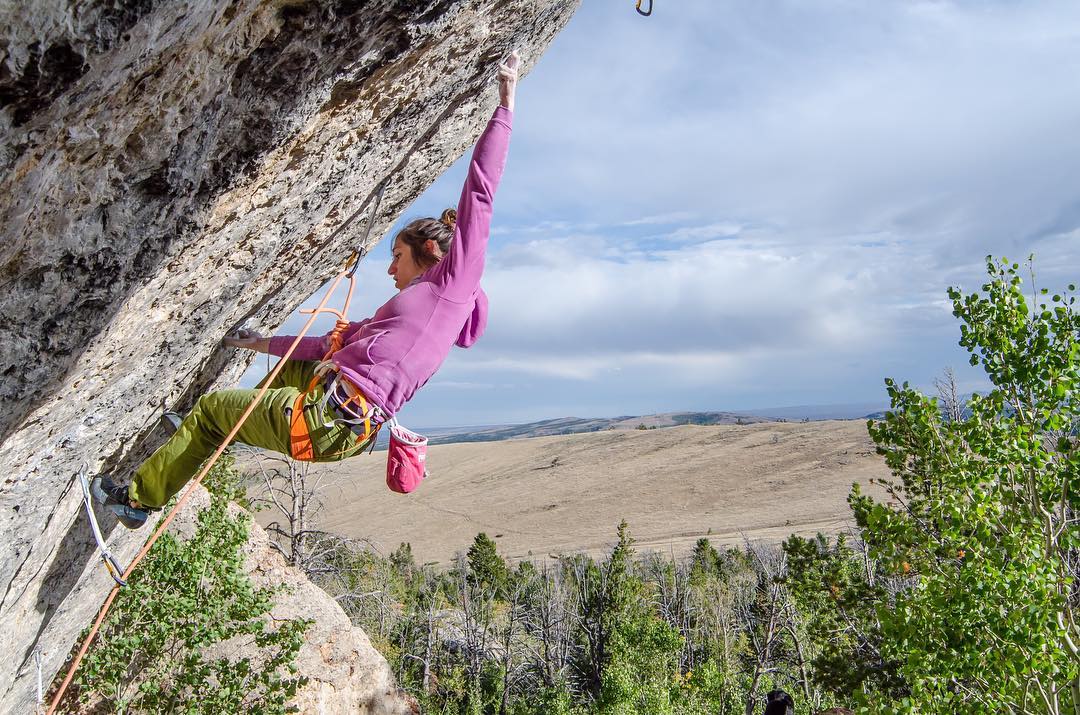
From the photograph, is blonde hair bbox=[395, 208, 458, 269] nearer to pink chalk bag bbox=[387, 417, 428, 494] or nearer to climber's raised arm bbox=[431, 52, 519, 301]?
climber's raised arm bbox=[431, 52, 519, 301]

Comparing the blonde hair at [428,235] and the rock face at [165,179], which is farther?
the blonde hair at [428,235]

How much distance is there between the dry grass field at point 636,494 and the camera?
2800 inches

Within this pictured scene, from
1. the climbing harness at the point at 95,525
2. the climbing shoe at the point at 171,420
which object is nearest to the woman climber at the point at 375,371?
the climbing harness at the point at 95,525

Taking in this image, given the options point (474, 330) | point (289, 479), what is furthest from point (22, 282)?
point (289, 479)

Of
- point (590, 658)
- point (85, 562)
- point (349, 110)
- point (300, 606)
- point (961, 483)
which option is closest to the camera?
point (349, 110)

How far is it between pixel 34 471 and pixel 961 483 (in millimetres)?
7931

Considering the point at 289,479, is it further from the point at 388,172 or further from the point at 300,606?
the point at 388,172

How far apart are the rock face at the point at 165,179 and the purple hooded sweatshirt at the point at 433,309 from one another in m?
0.64

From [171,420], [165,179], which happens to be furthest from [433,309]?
[171,420]

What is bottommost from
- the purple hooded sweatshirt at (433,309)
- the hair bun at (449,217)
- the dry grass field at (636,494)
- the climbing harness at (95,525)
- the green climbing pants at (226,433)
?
the dry grass field at (636,494)

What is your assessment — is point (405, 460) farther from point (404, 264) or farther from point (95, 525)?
point (95, 525)

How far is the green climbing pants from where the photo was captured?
11.9 feet

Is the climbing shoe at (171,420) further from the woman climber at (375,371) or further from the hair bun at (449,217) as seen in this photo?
the hair bun at (449,217)

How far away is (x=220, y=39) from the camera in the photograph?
8.41ft
